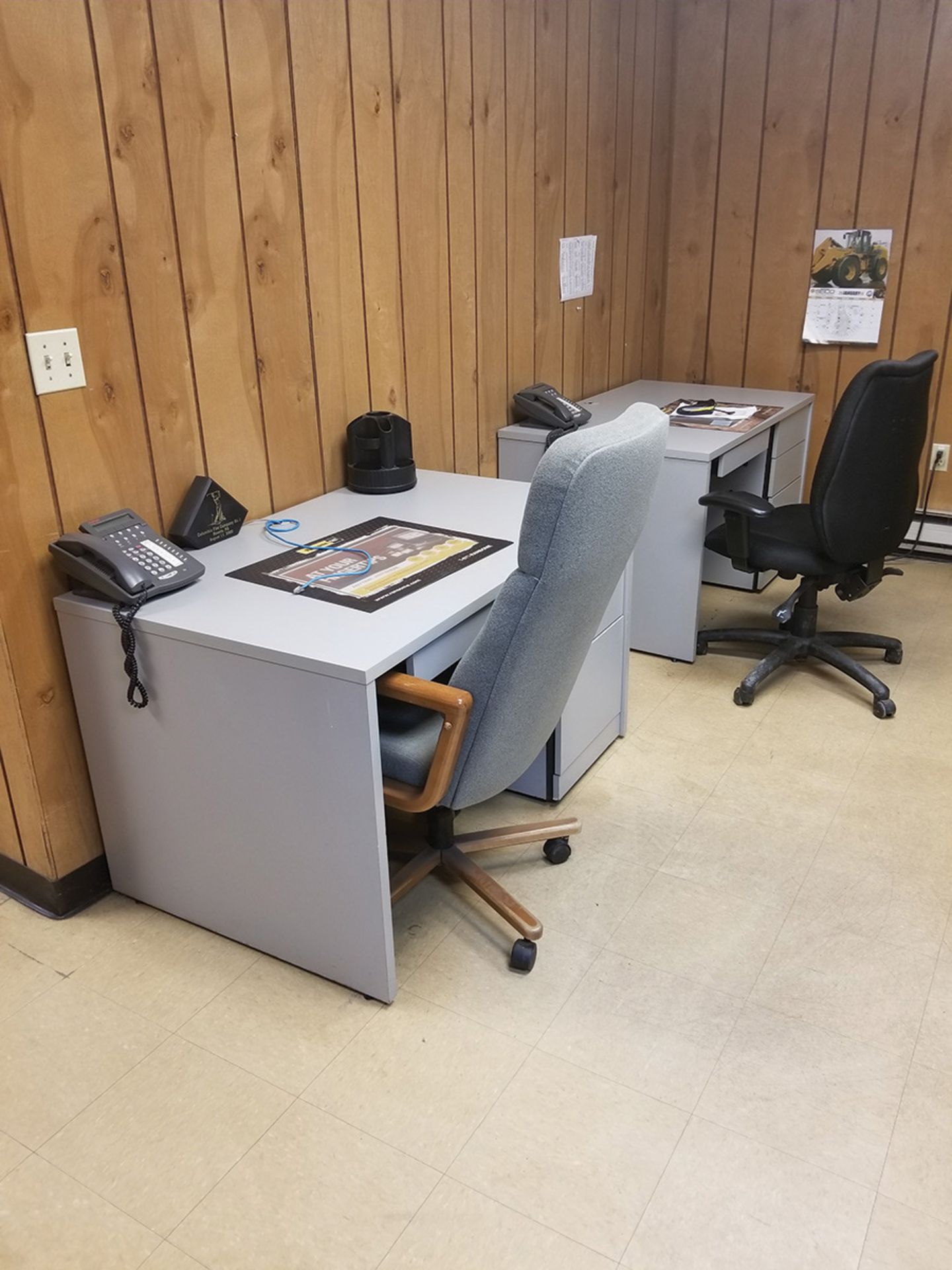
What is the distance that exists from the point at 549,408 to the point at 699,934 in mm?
1699

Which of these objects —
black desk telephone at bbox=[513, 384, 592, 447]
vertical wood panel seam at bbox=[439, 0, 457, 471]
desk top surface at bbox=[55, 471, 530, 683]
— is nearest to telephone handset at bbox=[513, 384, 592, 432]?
black desk telephone at bbox=[513, 384, 592, 447]

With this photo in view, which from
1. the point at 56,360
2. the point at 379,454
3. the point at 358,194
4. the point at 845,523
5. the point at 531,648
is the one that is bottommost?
the point at 845,523

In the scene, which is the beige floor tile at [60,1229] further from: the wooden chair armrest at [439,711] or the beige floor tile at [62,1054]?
the wooden chair armrest at [439,711]

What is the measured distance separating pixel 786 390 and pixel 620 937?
2.61m

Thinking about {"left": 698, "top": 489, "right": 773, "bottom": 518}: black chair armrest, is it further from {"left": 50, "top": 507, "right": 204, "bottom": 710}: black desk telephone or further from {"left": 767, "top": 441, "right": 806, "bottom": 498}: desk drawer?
{"left": 50, "top": 507, "right": 204, "bottom": 710}: black desk telephone

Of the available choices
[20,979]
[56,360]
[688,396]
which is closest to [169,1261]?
[20,979]

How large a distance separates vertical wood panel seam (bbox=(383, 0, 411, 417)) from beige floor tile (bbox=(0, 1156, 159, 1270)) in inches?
71.5

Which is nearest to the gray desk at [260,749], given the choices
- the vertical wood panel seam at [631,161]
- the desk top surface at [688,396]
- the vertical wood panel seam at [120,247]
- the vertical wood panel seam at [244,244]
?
the vertical wood panel seam at [120,247]

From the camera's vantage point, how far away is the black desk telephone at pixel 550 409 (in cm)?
305

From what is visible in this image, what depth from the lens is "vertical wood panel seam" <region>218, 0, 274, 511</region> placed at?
6.46 ft

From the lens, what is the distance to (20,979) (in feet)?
6.20

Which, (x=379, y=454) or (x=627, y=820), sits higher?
(x=379, y=454)

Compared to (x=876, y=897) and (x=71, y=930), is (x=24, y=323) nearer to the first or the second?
(x=71, y=930)

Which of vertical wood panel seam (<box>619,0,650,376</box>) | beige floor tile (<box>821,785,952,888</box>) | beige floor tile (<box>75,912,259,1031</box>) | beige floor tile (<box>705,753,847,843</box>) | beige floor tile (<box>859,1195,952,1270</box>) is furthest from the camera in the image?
vertical wood panel seam (<box>619,0,650,376</box>)
